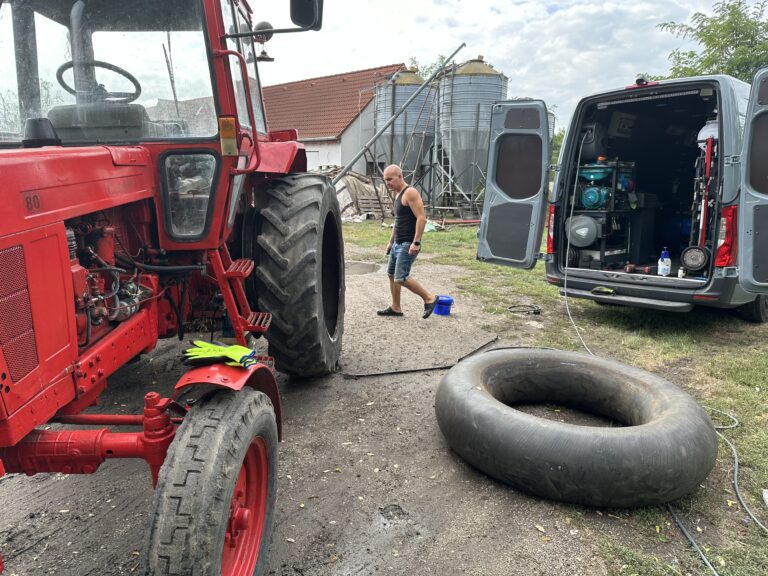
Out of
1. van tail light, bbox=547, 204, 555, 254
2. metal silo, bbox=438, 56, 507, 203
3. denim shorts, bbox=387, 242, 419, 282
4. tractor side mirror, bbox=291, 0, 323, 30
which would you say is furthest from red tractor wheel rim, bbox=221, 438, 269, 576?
metal silo, bbox=438, 56, 507, 203

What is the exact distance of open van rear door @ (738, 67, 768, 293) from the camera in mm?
4113

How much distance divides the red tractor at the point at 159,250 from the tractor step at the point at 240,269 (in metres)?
0.01

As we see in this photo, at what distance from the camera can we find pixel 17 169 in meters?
1.67

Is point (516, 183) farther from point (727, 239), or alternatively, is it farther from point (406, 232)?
point (727, 239)

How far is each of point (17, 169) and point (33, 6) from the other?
157cm

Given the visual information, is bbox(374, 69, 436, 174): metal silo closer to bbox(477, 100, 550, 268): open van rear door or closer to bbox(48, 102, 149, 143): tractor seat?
bbox(477, 100, 550, 268): open van rear door

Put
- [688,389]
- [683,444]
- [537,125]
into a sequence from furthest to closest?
[537,125] < [688,389] < [683,444]

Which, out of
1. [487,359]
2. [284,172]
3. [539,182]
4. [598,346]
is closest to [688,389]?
[598,346]

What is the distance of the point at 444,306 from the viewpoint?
19.4ft

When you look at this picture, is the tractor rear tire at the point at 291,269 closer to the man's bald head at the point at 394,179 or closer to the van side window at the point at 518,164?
the man's bald head at the point at 394,179

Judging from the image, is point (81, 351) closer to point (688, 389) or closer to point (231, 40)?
point (231, 40)

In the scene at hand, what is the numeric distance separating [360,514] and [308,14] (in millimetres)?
2308

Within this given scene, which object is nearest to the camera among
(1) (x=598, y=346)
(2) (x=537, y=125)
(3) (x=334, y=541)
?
(3) (x=334, y=541)

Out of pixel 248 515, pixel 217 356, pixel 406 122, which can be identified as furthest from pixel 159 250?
pixel 406 122
